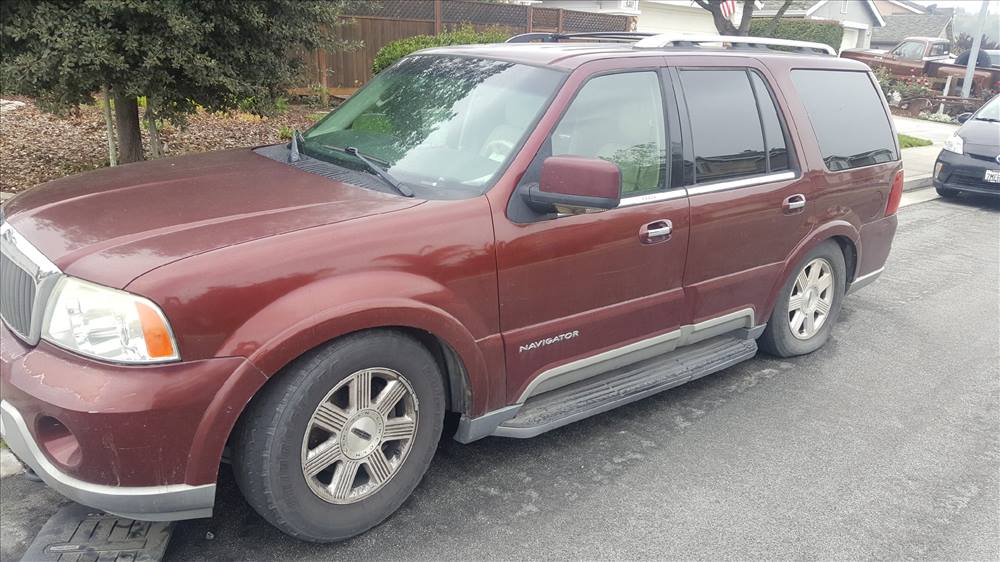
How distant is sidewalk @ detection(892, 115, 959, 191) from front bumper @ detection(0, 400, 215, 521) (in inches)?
307

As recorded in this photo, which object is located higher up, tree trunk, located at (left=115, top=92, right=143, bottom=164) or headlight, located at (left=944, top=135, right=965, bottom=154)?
tree trunk, located at (left=115, top=92, right=143, bottom=164)

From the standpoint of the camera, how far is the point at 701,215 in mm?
3863

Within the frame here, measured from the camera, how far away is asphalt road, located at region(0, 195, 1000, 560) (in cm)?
304

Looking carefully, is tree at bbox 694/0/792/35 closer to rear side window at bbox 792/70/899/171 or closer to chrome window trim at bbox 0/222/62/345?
rear side window at bbox 792/70/899/171

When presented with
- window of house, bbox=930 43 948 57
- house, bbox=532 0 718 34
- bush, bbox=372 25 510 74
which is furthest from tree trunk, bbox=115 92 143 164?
window of house, bbox=930 43 948 57

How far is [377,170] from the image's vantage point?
133 inches

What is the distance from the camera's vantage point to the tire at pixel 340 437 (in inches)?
104

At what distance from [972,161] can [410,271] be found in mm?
9958

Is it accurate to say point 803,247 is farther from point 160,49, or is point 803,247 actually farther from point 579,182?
point 160,49

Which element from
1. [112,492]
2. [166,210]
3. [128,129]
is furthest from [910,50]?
[112,492]

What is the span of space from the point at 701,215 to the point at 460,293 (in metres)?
1.48

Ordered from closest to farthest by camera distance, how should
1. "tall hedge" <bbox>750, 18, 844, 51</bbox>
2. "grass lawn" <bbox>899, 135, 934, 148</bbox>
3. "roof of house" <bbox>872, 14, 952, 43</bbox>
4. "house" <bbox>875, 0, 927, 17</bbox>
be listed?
"grass lawn" <bbox>899, 135, 934, 148</bbox> < "tall hedge" <bbox>750, 18, 844, 51</bbox> < "roof of house" <bbox>872, 14, 952, 43</bbox> < "house" <bbox>875, 0, 927, 17</bbox>

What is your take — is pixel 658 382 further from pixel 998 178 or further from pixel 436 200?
pixel 998 178

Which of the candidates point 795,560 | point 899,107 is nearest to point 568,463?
point 795,560
